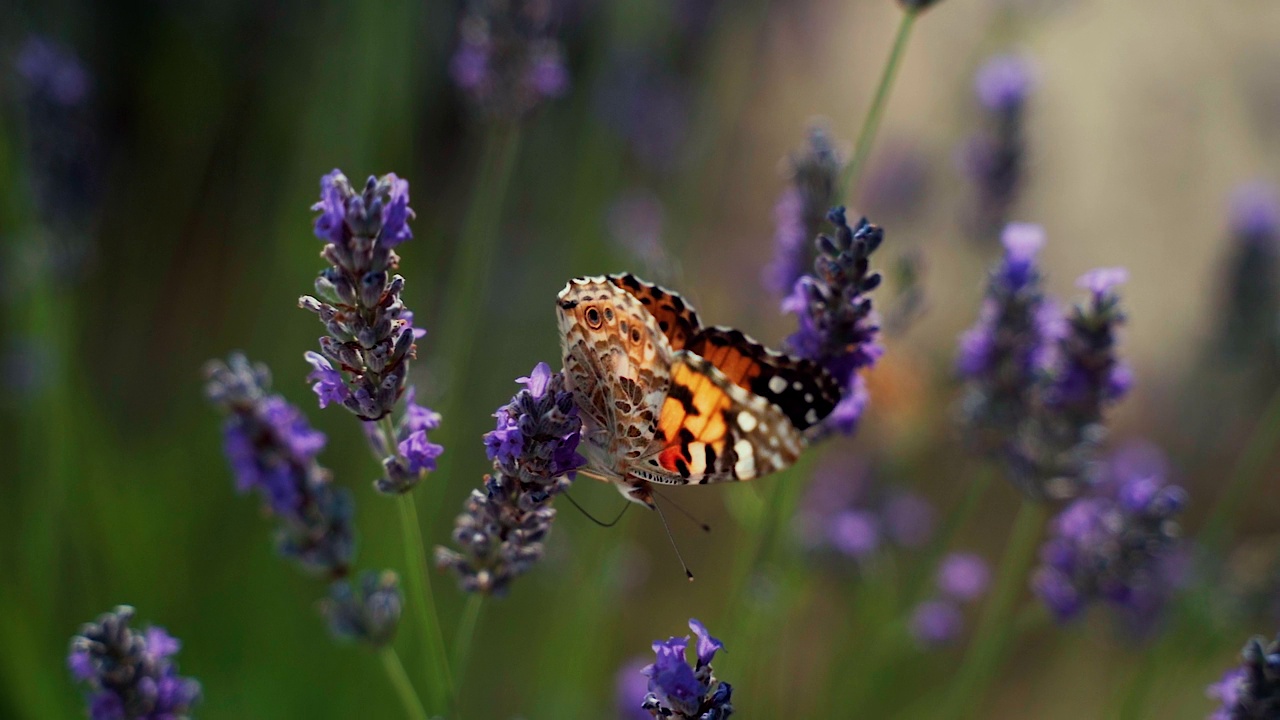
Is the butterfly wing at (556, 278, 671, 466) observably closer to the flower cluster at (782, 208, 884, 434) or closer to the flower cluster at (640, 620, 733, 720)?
the flower cluster at (782, 208, 884, 434)

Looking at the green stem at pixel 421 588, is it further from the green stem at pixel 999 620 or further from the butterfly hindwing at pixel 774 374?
the green stem at pixel 999 620

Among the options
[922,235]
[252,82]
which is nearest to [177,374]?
[252,82]

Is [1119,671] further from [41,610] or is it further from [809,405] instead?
[41,610]

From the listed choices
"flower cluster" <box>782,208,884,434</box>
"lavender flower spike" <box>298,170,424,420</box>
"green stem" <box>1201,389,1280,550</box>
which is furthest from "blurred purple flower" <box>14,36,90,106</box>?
"green stem" <box>1201,389,1280,550</box>

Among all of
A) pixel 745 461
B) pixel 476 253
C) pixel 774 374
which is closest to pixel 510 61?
pixel 476 253

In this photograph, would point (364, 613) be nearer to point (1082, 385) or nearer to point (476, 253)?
point (476, 253)

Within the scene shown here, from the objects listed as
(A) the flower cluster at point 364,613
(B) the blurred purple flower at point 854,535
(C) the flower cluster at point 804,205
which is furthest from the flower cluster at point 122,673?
(B) the blurred purple flower at point 854,535
